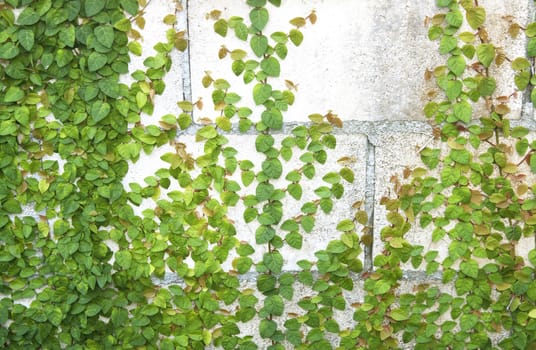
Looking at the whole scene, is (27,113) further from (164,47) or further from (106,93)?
(164,47)

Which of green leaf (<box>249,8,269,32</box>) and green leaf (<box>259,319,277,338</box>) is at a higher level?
green leaf (<box>249,8,269,32</box>)

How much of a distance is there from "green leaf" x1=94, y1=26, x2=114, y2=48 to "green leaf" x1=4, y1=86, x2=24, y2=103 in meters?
0.27

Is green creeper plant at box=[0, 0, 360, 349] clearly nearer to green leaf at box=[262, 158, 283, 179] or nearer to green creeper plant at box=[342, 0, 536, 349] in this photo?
green leaf at box=[262, 158, 283, 179]

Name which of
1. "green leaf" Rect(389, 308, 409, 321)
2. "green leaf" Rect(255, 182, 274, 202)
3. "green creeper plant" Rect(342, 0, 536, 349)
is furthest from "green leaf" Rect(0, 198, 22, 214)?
"green leaf" Rect(389, 308, 409, 321)

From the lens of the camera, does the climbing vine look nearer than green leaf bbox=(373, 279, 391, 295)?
Yes

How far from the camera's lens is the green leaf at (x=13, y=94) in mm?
1470

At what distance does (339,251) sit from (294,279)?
6.2 inches

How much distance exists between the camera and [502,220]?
156 centimetres

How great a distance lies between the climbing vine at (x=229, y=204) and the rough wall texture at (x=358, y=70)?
0.03 metres

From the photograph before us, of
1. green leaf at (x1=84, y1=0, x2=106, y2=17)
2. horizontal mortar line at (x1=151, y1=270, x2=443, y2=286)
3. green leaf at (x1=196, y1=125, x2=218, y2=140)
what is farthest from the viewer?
horizontal mortar line at (x1=151, y1=270, x2=443, y2=286)

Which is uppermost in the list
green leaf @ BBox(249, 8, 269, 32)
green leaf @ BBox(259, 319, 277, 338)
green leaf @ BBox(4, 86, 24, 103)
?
green leaf @ BBox(249, 8, 269, 32)

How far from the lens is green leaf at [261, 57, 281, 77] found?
1.45 meters

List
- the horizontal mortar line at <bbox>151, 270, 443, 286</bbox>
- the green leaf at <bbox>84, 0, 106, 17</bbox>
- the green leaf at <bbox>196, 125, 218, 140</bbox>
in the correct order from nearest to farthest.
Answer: the green leaf at <bbox>84, 0, 106, 17</bbox>
the green leaf at <bbox>196, 125, 218, 140</bbox>
the horizontal mortar line at <bbox>151, 270, 443, 286</bbox>

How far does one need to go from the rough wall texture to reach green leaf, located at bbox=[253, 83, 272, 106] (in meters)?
0.03
